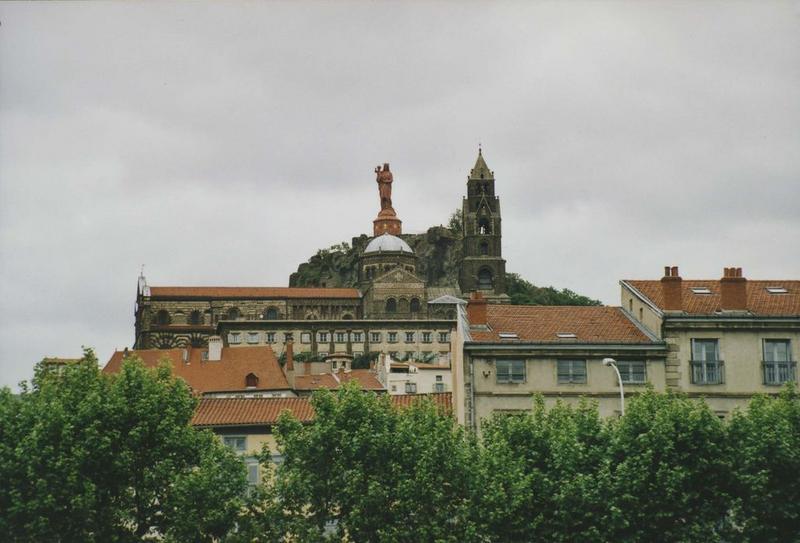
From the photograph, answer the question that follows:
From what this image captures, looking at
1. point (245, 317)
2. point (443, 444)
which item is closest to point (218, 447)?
point (443, 444)

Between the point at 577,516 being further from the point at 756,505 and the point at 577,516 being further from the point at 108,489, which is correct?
the point at 108,489

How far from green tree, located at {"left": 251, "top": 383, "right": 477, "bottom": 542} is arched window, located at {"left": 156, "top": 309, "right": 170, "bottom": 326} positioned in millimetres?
139591

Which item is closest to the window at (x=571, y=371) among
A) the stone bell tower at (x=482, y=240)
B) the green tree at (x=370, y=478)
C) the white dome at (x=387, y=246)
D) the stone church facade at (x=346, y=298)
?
the green tree at (x=370, y=478)

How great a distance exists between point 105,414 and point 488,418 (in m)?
15.2

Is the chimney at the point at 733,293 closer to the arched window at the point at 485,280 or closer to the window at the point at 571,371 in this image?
the window at the point at 571,371

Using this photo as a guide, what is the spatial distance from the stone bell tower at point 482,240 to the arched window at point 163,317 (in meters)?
41.9

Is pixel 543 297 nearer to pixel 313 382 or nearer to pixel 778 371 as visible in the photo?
pixel 313 382

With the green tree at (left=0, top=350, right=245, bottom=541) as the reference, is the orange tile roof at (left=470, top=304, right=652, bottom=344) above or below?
above

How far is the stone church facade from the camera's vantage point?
176 meters

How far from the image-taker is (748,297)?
53.8 metres

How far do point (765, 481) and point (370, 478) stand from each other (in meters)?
12.5

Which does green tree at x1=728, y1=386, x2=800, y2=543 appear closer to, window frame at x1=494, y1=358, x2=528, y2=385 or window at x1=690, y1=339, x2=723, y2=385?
window at x1=690, y1=339, x2=723, y2=385

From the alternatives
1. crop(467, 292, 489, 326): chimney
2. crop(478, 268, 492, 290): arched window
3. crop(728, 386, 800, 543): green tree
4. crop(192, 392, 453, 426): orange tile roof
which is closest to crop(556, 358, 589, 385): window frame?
crop(467, 292, 489, 326): chimney

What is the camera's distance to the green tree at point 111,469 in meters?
41.3
